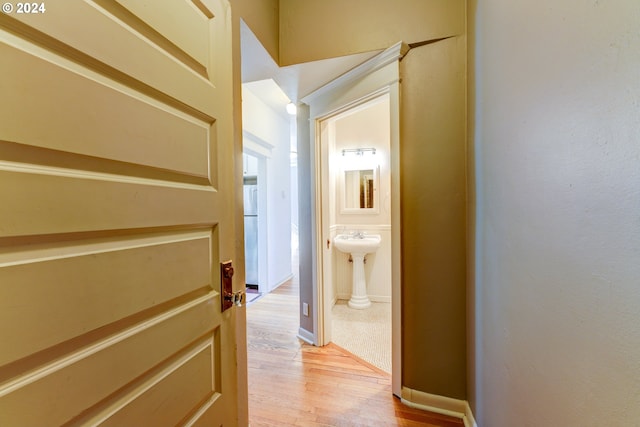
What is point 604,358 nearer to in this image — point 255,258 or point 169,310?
point 169,310

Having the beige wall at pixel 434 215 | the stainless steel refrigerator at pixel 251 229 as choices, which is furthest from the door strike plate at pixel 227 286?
the stainless steel refrigerator at pixel 251 229

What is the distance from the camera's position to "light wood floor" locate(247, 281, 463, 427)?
5.13 feet

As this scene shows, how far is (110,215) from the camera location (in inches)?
22.5

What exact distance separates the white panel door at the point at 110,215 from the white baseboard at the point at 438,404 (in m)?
1.26

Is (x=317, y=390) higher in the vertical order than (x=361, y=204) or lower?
lower

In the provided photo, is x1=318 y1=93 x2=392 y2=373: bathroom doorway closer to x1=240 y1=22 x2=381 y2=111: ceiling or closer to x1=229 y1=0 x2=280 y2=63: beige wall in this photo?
x1=240 y1=22 x2=381 y2=111: ceiling

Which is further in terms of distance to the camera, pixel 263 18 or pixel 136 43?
pixel 263 18

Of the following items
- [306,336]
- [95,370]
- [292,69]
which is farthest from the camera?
[306,336]

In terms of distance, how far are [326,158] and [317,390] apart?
1.80 metres

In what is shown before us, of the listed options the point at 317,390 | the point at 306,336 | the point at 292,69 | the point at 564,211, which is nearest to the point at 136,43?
the point at 564,211

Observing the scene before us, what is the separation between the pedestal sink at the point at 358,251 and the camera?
124 inches

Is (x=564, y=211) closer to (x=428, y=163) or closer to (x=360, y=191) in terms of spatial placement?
(x=428, y=163)

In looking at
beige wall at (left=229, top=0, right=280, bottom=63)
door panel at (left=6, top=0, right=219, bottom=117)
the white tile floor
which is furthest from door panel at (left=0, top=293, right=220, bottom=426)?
the white tile floor

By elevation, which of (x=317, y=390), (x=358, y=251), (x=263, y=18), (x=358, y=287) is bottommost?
(x=317, y=390)
